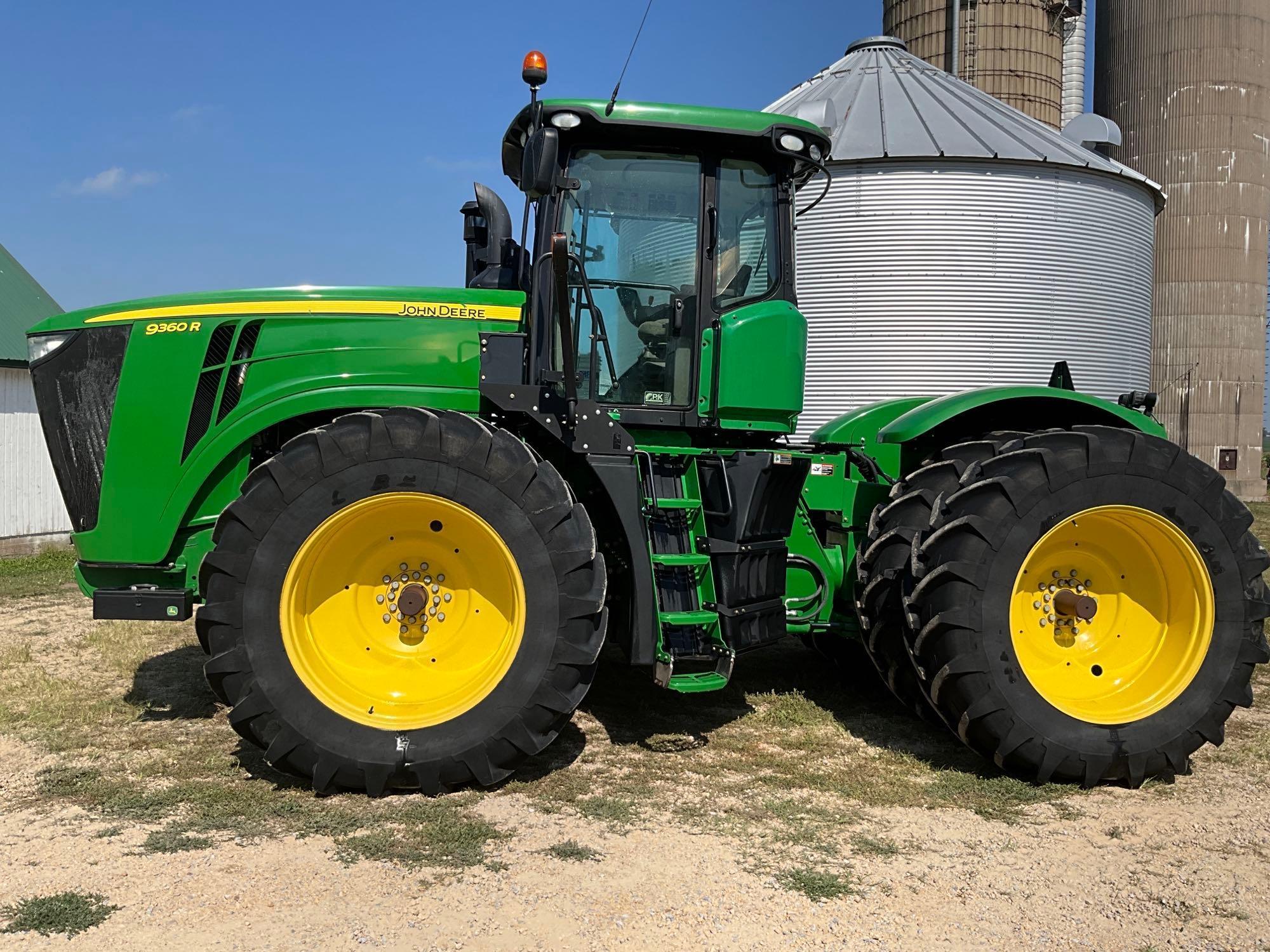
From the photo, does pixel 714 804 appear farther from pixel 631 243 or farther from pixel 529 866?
pixel 631 243

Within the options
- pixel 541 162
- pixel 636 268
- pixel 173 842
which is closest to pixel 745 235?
pixel 636 268

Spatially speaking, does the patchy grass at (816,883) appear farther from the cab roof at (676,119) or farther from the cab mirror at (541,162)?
the cab roof at (676,119)

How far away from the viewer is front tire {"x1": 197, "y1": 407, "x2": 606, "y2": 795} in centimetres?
413

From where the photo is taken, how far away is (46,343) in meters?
4.85

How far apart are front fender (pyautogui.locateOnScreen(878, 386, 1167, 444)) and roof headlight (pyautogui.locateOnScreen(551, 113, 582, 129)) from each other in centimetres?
222

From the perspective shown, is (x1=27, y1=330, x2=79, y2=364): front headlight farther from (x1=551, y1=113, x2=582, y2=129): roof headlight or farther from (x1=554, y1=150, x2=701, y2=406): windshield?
(x1=551, y1=113, x2=582, y2=129): roof headlight

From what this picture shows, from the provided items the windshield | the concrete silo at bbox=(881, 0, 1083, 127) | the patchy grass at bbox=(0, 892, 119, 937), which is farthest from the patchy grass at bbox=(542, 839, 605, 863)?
the concrete silo at bbox=(881, 0, 1083, 127)

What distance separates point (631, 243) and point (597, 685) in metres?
2.59

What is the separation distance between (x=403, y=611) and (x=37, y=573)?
836cm

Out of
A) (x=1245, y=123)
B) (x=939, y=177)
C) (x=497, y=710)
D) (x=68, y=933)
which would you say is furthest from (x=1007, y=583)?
(x=1245, y=123)

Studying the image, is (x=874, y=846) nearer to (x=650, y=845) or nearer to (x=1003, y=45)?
(x=650, y=845)

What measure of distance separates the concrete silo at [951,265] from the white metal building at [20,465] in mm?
10940

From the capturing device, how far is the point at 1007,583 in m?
4.47

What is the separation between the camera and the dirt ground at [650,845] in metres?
3.14
